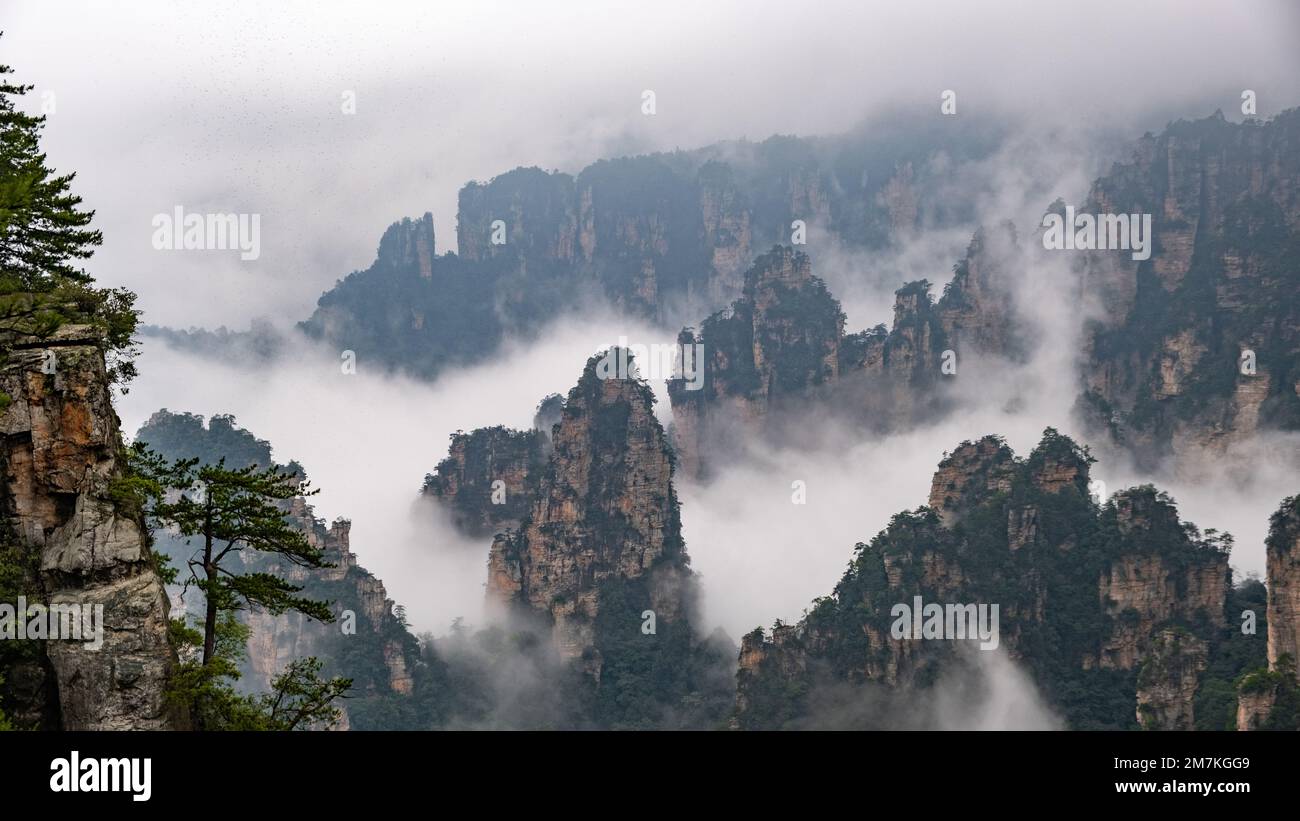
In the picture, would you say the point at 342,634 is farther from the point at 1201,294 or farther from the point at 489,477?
the point at 1201,294

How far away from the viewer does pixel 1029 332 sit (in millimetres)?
181375

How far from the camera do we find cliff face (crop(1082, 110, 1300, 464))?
139 meters

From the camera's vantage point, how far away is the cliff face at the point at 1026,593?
323ft

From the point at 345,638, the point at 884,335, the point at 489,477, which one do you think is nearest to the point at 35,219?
the point at 345,638

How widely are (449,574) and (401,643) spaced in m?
51.4

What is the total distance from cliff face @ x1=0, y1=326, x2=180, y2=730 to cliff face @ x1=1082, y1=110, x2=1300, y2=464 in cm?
12864

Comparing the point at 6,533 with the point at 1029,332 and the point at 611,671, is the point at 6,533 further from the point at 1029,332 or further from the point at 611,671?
the point at 1029,332

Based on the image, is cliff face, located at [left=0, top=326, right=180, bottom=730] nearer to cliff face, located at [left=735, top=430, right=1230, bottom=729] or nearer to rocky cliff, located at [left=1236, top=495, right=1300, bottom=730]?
rocky cliff, located at [left=1236, top=495, right=1300, bottom=730]

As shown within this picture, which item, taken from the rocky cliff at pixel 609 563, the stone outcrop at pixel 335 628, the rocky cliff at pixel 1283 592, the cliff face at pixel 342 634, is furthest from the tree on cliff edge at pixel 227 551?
the rocky cliff at pixel 609 563

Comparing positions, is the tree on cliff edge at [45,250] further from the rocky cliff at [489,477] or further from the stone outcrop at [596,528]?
the rocky cliff at [489,477]

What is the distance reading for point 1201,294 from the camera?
155375mm

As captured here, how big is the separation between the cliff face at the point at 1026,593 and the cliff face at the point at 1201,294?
1550 inches
